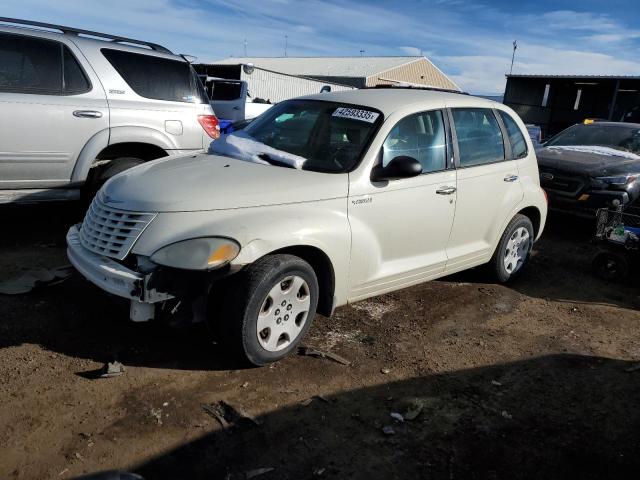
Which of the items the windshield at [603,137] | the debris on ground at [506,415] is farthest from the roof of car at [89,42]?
the windshield at [603,137]

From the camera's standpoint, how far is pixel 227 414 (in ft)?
10.1

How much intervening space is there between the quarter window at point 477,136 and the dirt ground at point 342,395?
4.43 ft

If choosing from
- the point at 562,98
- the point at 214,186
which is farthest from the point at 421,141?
the point at 562,98

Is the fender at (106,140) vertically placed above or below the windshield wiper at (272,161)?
below

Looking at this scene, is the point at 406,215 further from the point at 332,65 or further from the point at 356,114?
the point at 332,65

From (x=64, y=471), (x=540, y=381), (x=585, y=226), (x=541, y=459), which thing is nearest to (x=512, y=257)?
(x=540, y=381)

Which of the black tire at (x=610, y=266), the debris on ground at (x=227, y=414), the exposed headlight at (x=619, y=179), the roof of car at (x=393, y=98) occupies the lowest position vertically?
the debris on ground at (x=227, y=414)

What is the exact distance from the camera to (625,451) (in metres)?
3.02

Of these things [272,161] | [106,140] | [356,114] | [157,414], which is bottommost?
[157,414]

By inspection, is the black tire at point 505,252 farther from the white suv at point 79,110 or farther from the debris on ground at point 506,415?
the white suv at point 79,110

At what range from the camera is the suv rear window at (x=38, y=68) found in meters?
5.14

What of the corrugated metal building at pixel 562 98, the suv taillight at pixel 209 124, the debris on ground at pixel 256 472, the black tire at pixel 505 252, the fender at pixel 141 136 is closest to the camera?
the debris on ground at pixel 256 472

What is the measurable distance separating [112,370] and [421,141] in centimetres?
284

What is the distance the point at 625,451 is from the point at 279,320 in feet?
7.00
